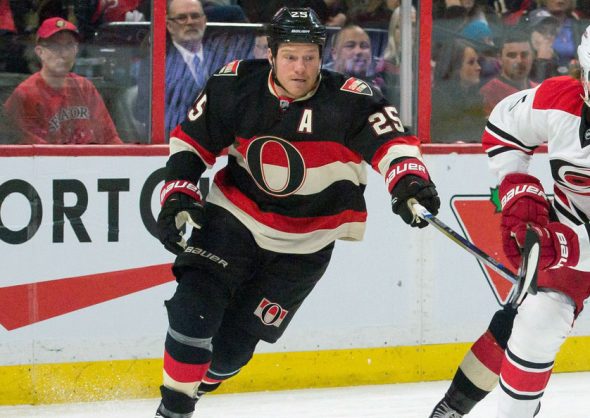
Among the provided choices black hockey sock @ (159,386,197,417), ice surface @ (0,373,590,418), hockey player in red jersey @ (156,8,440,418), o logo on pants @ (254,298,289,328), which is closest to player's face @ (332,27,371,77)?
ice surface @ (0,373,590,418)

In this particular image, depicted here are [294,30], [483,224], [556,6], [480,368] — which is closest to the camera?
[294,30]

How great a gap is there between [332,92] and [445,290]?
1798 millimetres

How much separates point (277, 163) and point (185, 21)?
4.65 feet

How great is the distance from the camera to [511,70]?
5324 mm

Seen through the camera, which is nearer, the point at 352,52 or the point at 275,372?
the point at 275,372

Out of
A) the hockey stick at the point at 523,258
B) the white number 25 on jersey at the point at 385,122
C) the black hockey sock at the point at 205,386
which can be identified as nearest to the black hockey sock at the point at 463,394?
the hockey stick at the point at 523,258

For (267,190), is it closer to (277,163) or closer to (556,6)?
(277,163)

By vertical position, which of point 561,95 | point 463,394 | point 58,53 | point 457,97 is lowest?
point 463,394

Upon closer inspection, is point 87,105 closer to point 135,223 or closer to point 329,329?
point 135,223

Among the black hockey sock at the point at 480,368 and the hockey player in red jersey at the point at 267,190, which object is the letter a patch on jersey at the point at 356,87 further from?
the black hockey sock at the point at 480,368

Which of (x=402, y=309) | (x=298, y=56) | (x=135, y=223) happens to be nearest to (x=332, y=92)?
(x=298, y=56)

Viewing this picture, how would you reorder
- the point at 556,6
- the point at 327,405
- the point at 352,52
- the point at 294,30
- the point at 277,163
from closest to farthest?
the point at 294,30, the point at 277,163, the point at 327,405, the point at 352,52, the point at 556,6

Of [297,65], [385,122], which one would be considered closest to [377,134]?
[385,122]

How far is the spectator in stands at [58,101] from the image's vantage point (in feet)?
14.8
